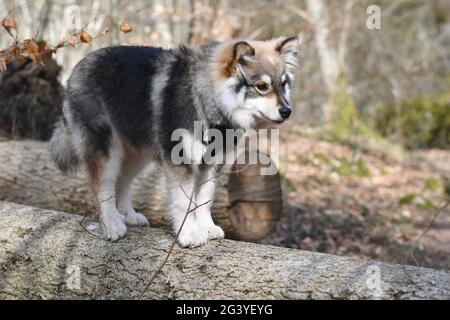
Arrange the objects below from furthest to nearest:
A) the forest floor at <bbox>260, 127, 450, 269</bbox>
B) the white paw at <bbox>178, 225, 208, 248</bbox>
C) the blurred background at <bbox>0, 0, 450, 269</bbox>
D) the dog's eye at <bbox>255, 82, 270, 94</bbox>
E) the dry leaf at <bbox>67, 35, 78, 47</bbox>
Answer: the blurred background at <bbox>0, 0, 450, 269</bbox> → the forest floor at <bbox>260, 127, 450, 269</bbox> → the dry leaf at <bbox>67, 35, 78, 47</bbox> → the dog's eye at <bbox>255, 82, 270, 94</bbox> → the white paw at <bbox>178, 225, 208, 248</bbox>

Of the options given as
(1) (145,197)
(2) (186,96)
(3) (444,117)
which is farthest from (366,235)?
(3) (444,117)

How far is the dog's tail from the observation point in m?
4.96

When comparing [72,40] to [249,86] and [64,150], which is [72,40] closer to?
[64,150]

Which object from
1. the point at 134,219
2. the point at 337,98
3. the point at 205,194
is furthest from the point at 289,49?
the point at 337,98

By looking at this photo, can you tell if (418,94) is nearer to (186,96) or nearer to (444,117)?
(444,117)

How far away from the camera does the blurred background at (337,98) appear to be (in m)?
7.37

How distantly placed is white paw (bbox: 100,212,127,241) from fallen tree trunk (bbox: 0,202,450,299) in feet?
0.22

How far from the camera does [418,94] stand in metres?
16.6

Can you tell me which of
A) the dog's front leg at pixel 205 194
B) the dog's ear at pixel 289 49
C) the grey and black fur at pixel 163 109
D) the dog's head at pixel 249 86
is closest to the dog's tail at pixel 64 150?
the grey and black fur at pixel 163 109

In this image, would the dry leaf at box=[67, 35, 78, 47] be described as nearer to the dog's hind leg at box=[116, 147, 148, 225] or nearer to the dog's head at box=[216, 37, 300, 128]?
the dog's hind leg at box=[116, 147, 148, 225]

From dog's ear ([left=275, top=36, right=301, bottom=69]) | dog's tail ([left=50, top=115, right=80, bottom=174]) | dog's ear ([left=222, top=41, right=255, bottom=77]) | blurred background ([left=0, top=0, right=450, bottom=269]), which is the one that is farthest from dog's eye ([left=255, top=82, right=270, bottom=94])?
dog's tail ([left=50, top=115, right=80, bottom=174])

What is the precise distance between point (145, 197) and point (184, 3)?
779 cm

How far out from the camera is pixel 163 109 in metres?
4.55

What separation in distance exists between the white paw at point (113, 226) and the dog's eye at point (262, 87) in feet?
4.89
